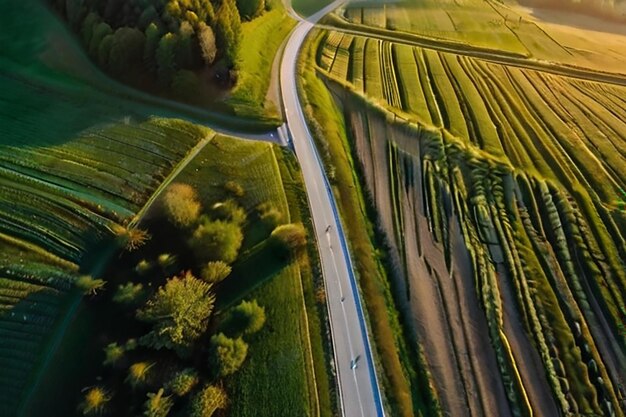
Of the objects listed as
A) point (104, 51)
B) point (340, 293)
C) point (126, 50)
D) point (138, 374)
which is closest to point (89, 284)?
point (138, 374)

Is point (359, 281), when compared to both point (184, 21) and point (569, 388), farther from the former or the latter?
point (184, 21)

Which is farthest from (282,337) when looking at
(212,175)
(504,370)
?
(212,175)

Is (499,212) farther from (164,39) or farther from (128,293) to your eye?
(164,39)

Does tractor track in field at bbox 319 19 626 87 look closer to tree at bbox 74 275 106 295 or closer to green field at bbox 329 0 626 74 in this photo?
green field at bbox 329 0 626 74

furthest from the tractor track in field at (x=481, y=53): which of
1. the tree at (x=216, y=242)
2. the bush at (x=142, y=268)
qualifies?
the bush at (x=142, y=268)

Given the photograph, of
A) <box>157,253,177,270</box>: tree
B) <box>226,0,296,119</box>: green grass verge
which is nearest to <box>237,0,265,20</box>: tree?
<box>226,0,296,119</box>: green grass verge

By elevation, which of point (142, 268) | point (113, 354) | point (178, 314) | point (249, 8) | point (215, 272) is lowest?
point (113, 354)
